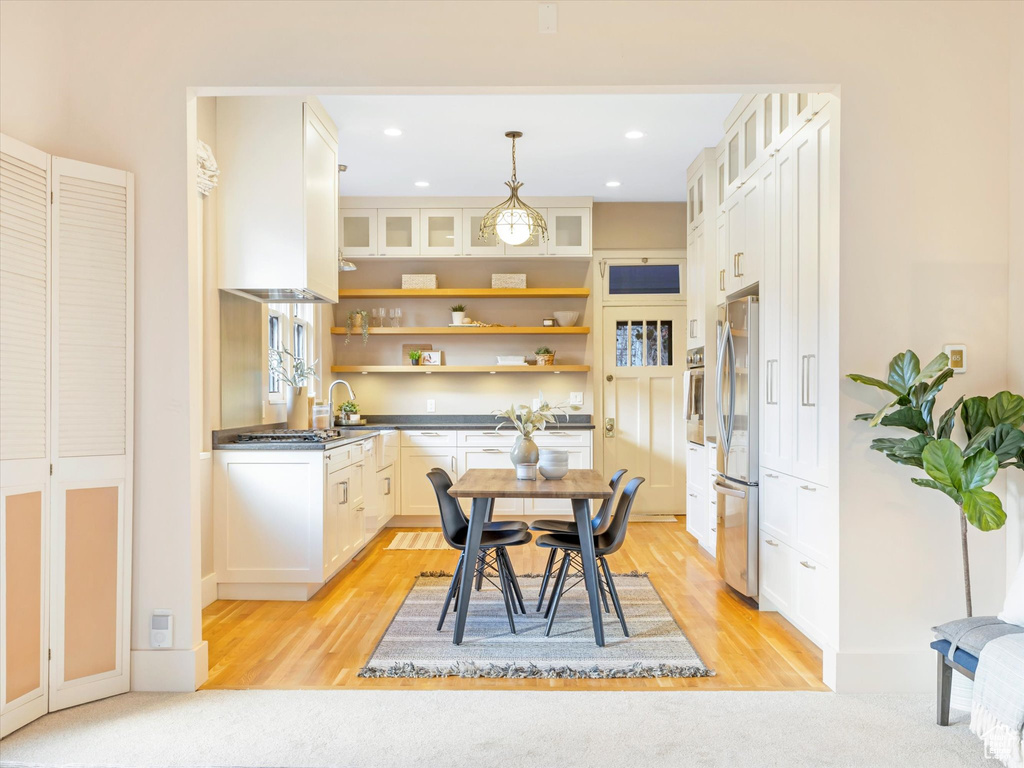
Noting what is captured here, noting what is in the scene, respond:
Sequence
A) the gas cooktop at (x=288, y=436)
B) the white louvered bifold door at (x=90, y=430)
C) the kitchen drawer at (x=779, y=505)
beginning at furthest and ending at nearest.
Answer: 1. the gas cooktop at (x=288, y=436)
2. the kitchen drawer at (x=779, y=505)
3. the white louvered bifold door at (x=90, y=430)

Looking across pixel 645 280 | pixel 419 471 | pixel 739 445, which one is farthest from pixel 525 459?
pixel 645 280

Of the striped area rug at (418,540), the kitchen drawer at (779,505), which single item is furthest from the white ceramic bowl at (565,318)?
the kitchen drawer at (779,505)

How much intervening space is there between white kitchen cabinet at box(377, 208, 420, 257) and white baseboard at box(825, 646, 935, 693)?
5.06 m

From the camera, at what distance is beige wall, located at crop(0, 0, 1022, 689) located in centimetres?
295

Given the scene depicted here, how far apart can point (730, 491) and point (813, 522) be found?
1.02 meters

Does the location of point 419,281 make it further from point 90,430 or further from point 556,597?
point 90,430

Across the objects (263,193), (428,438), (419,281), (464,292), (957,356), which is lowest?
(428,438)

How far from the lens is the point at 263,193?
438cm

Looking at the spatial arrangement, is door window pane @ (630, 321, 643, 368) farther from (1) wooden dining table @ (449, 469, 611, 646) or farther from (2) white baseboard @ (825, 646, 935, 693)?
(2) white baseboard @ (825, 646, 935, 693)

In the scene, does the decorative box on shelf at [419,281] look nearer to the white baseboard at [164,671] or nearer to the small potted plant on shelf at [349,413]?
the small potted plant on shelf at [349,413]

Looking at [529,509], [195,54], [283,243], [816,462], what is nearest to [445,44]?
[195,54]

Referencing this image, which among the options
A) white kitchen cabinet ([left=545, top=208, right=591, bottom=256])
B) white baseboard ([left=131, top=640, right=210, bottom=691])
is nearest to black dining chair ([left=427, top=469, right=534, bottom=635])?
white baseboard ([left=131, top=640, right=210, bottom=691])

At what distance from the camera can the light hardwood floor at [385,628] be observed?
10.2ft

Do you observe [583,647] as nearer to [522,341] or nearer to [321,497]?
[321,497]
